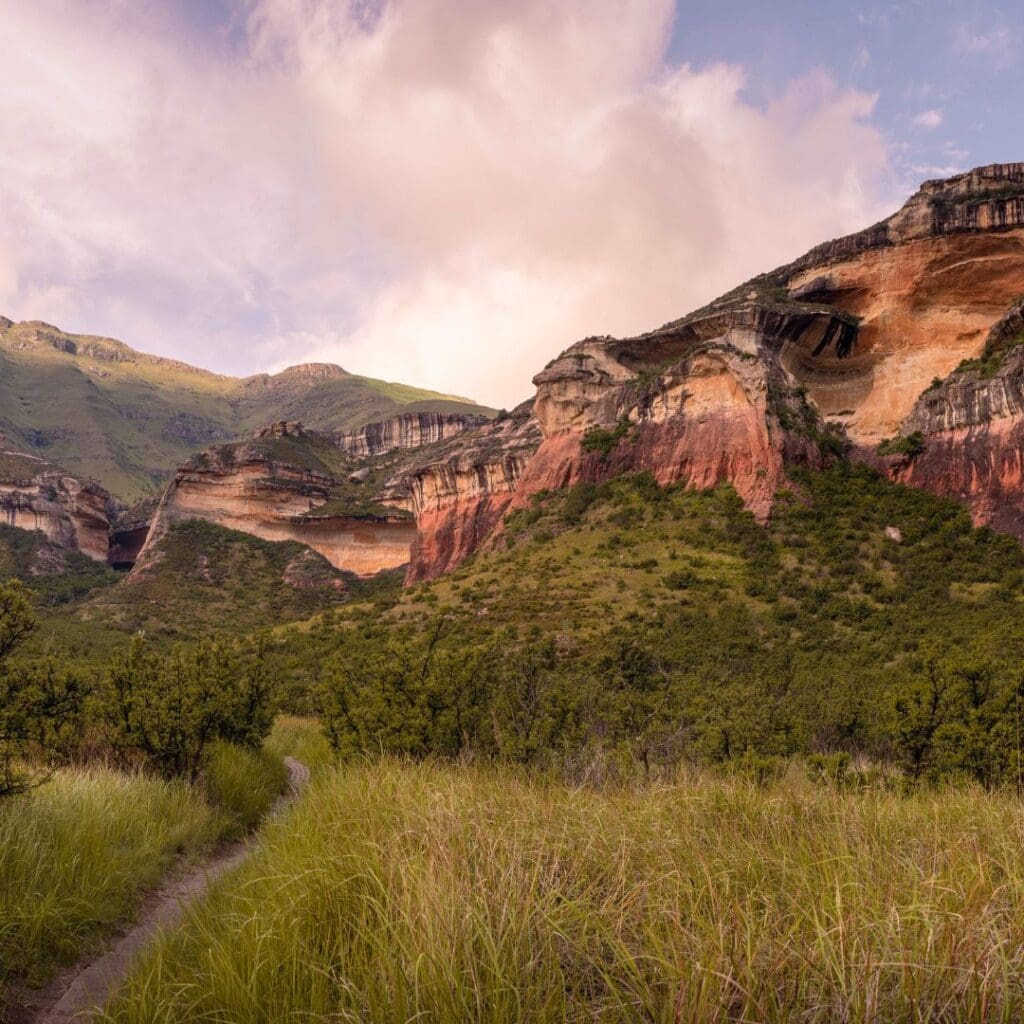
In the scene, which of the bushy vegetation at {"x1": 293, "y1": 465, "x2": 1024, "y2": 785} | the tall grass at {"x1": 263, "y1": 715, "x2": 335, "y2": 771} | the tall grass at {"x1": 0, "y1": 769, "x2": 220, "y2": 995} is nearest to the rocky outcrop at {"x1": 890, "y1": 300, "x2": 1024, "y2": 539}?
the bushy vegetation at {"x1": 293, "y1": 465, "x2": 1024, "y2": 785}

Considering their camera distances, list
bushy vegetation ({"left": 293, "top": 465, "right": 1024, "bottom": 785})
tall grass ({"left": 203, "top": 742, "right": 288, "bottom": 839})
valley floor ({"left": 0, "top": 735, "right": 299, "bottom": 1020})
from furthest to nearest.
A: bushy vegetation ({"left": 293, "top": 465, "right": 1024, "bottom": 785}) < tall grass ({"left": 203, "top": 742, "right": 288, "bottom": 839}) < valley floor ({"left": 0, "top": 735, "right": 299, "bottom": 1020})

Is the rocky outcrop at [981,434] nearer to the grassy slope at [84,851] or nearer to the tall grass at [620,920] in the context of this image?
the tall grass at [620,920]

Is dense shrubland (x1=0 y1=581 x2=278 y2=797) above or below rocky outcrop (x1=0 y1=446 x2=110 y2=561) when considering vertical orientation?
below

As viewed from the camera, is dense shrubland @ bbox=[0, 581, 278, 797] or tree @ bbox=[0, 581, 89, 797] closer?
tree @ bbox=[0, 581, 89, 797]

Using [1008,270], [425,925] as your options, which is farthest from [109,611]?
[1008,270]

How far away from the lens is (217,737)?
9867 mm

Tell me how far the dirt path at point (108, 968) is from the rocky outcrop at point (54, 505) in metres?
96.7

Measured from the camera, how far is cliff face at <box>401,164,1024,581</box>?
3875 cm

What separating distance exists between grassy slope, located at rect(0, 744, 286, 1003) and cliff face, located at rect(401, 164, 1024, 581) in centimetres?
3840

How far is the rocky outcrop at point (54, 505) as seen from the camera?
8200 cm

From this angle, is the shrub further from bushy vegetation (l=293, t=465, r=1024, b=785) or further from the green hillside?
the green hillside

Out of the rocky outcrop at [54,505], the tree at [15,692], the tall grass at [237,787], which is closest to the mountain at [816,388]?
the rocky outcrop at [54,505]

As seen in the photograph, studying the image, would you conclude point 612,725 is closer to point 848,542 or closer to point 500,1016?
point 500,1016

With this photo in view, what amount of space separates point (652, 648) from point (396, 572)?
187 ft
